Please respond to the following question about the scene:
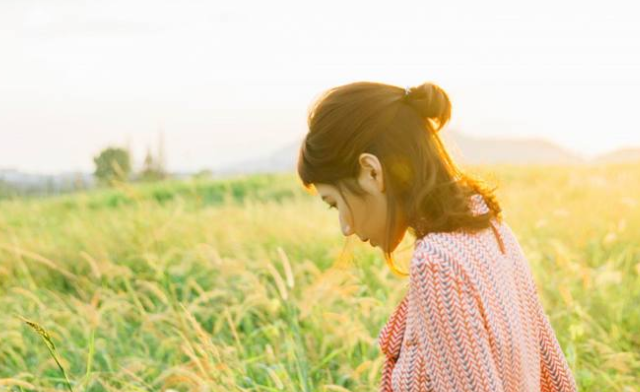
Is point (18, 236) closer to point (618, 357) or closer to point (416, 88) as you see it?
point (618, 357)

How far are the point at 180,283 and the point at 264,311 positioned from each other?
2.56ft

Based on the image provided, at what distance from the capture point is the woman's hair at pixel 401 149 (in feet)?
6.64

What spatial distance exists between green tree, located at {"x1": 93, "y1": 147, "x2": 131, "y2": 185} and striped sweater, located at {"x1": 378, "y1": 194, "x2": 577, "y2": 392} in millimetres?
2770

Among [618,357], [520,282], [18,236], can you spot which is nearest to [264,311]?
[618,357]

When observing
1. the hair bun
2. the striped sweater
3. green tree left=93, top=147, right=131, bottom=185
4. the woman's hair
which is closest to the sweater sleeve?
the striped sweater

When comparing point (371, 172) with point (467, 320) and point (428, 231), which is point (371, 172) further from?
point (467, 320)

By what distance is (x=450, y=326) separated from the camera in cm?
187

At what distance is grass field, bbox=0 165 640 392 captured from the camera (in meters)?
3.38

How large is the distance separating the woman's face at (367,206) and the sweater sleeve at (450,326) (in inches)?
7.0

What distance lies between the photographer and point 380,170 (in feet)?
6.57

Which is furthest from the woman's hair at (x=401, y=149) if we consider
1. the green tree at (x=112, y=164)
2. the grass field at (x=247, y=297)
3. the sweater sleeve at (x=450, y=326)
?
the green tree at (x=112, y=164)

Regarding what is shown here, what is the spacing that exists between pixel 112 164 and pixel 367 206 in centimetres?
320

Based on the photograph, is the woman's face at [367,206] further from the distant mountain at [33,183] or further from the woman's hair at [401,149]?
the distant mountain at [33,183]

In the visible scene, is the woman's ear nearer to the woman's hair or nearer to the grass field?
the woman's hair
